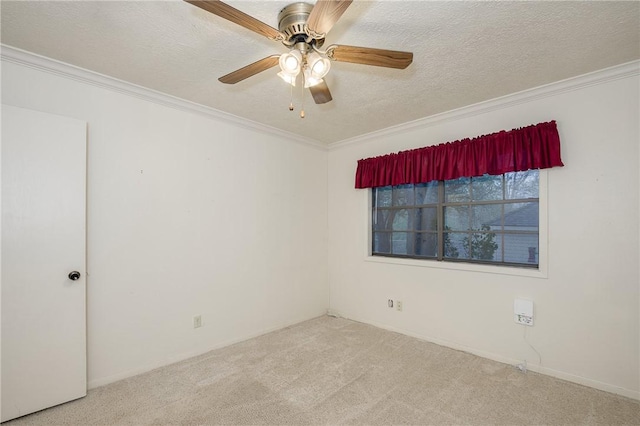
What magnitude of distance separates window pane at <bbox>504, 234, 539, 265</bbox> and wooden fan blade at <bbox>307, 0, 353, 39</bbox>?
256cm

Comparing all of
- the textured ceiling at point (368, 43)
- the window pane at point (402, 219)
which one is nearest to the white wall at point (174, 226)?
the textured ceiling at point (368, 43)

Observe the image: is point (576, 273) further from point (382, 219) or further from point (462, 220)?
point (382, 219)

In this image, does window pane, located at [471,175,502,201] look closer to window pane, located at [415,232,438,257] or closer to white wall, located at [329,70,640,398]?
white wall, located at [329,70,640,398]

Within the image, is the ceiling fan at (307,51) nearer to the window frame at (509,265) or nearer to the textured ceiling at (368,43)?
the textured ceiling at (368,43)

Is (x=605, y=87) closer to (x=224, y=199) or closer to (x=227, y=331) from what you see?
(x=224, y=199)

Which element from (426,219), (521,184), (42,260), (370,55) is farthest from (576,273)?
(42,260)

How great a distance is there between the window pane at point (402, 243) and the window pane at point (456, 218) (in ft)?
1.54

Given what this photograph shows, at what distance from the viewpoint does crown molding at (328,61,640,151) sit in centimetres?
225

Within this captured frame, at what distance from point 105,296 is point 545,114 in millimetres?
4037

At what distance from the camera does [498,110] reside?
285 centimetres

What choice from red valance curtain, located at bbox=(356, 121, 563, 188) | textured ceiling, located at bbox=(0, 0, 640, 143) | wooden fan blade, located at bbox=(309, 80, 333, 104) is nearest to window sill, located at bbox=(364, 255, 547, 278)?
red valance curtain, located at bbox=(356, 121, 563, 188)

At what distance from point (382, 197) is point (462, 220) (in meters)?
1.05

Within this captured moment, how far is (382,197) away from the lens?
12.8 feet

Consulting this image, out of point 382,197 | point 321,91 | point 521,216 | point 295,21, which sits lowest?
point 521,216
